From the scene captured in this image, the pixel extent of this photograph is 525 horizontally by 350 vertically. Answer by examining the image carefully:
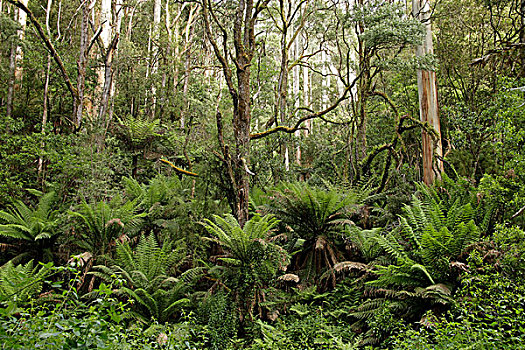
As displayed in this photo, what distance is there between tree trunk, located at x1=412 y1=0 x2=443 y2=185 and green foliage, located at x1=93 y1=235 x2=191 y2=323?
5.66 metres

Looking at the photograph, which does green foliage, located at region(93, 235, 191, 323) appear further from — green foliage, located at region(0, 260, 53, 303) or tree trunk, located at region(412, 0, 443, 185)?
tree trunk, located at region(412, 0, 443, 185)

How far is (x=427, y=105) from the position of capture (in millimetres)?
9008

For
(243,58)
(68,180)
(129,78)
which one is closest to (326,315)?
(243,58)

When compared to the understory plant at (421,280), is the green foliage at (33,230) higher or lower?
higher

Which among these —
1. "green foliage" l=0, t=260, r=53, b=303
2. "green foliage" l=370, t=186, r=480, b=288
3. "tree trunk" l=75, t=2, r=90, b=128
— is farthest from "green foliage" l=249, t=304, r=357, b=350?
"tree trunk" l=75, t=2, r=90, b=128

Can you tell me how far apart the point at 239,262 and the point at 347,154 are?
529 centimetres

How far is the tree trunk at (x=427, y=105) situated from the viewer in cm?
876

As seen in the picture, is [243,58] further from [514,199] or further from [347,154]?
[514,199]

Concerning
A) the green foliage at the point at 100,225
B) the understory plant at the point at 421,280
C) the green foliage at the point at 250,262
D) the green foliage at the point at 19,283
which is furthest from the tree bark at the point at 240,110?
the green foliage at the point at 19,283

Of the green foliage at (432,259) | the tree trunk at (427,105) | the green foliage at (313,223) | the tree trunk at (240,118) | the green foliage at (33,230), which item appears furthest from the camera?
the tree trunk at (427,105)

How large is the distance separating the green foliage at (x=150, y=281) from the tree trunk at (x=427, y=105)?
5.66 m

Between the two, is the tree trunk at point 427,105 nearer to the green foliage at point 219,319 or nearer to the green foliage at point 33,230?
the green foliage at point 219,319

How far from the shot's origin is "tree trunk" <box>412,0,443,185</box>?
876 cm

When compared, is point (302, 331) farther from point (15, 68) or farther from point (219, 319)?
point (15, 68)
